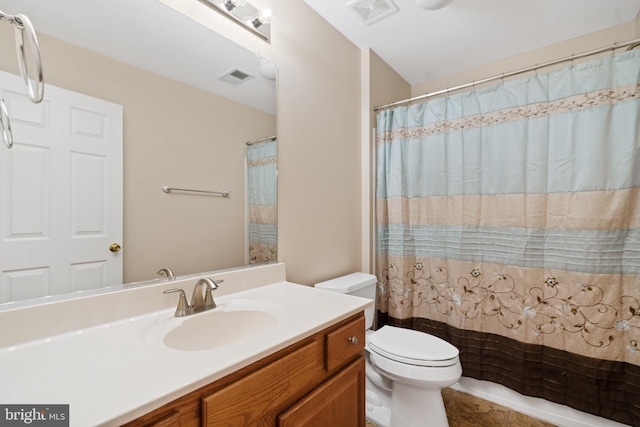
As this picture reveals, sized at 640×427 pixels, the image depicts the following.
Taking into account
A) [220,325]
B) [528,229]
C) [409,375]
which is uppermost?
[528,229]

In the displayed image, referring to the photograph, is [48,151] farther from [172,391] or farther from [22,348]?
[172,391]

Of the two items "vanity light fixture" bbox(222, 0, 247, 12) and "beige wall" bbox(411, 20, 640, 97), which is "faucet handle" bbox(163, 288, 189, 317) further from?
"beige wall" bbox(411, 20, 640, 97)

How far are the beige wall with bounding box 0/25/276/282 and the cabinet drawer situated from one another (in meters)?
0.58

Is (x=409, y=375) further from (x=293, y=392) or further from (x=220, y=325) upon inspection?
(x=220, y=325)

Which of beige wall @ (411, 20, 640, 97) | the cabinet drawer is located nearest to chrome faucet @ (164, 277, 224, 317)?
the cabinet drawer

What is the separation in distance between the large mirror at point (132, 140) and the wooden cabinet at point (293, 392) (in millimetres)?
568

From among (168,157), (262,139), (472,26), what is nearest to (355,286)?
(262,139)

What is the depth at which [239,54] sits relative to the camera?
1328mm

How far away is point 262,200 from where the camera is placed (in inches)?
55.3

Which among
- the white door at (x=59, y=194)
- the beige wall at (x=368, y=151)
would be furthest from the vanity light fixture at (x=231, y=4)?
the beige wall at (x=368, y=151)

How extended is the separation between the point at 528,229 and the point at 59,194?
2120mm

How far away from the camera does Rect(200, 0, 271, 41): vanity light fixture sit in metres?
1.25

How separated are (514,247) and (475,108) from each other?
0.89m

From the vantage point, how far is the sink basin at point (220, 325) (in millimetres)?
900
